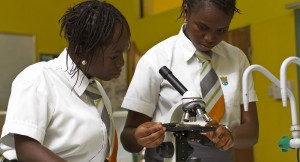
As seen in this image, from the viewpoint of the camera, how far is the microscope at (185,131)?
101cm

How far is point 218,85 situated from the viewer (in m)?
1.33

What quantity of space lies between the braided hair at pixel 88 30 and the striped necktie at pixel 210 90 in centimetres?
29

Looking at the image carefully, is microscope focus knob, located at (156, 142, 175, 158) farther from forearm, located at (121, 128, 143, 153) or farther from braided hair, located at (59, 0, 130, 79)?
braided hair, located at (59, 0, 130, 79)

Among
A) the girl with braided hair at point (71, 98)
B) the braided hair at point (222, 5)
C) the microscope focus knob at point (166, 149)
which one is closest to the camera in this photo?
the girl with braided hair at point (71, 98)

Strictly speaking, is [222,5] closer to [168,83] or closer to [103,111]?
[168,83]

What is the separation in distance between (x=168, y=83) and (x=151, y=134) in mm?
222

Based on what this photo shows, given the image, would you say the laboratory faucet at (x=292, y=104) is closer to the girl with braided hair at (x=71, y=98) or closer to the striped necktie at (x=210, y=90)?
the striped necktie at (x=210, y=90)

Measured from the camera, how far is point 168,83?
51.4 inches

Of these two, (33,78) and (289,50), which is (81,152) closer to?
(33,78)

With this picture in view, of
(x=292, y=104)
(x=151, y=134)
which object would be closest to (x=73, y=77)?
(x=151, y=134)

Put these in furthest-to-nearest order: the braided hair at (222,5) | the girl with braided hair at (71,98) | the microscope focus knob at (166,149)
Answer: the braided hair at (222,5), the microscope focus knob at (166,149), the girl with braided hair at (71,98)

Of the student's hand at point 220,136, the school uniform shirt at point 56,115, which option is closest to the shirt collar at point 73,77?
the school uniform shirt at point 56,115

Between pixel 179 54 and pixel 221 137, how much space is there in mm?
353

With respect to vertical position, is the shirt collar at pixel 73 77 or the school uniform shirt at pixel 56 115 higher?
the shirt collar at pixel 73 77
